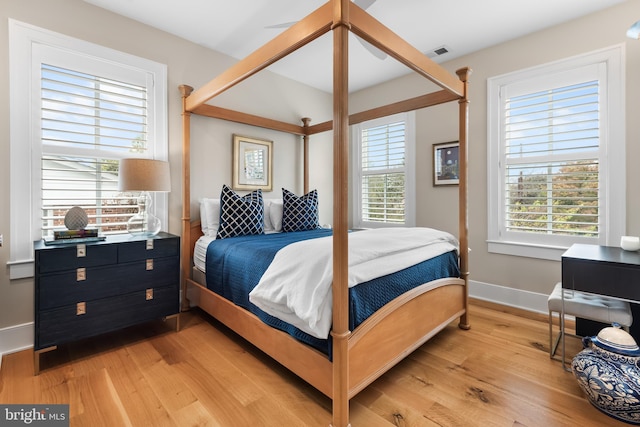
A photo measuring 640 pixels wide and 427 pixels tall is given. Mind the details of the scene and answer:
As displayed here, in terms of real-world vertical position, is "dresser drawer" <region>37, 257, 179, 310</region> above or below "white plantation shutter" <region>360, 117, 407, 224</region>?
below

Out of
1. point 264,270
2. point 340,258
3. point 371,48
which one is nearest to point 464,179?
point 371,48

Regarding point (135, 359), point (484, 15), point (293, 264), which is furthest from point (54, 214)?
point (484, 15)

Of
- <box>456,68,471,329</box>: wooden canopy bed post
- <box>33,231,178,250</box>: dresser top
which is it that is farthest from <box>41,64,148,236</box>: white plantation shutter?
<box>456,68,471,329</box>: wooden canopy bed post

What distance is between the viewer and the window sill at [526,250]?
113 inches

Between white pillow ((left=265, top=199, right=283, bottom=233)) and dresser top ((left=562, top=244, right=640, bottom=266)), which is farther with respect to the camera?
white pillow ((left=265, top=199, right=283, bottom=233))

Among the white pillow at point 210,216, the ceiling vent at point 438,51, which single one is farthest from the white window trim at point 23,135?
the ceiling vent at point 438,51

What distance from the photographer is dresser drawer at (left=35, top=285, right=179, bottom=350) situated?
1.98 meters

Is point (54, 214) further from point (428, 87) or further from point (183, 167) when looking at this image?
point (428, 87)

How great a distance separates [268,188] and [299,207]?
0.68m

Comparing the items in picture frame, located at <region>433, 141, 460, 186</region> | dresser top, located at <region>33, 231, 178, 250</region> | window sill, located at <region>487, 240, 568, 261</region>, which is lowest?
window sill, located at <region>487, 240, 568, 261</region>

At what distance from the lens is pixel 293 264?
1729 millimetres

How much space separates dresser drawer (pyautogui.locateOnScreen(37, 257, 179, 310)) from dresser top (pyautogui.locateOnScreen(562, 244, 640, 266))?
2827 mm

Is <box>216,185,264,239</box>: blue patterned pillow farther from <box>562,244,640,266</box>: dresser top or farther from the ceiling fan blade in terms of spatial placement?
<box>562,244,640,266</box>: dresser top

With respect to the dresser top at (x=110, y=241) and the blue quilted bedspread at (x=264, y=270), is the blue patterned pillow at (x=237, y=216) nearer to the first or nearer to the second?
the blue quilted bedspread at (x=264, y=270)
